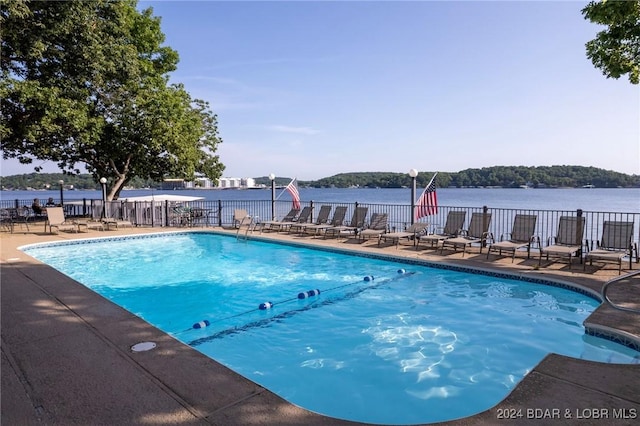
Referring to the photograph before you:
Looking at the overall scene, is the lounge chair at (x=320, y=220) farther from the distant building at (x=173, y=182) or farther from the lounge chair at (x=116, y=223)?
the distant building at (x=173, y=182)

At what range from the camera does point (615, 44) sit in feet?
24.5

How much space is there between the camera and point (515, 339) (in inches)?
217

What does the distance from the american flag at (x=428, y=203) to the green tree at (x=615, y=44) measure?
475cm

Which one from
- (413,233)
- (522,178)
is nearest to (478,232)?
(413,233)

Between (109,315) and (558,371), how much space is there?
4902 mm

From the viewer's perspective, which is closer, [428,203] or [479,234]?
[479,234]

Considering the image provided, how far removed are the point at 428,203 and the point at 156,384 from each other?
9.64 metres

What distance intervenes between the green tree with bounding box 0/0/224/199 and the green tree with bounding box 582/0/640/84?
15.8m

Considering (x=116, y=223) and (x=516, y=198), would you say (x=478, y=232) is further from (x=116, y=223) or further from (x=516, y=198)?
(x=516, y=198)

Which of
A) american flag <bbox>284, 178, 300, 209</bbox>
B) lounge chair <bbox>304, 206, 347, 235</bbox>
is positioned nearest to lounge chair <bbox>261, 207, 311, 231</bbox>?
american flag <bbox>284, 178, 300, 209</bbox>

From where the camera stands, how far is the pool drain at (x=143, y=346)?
12.8 ft

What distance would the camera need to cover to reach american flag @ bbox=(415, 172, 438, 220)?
1151 centimetres

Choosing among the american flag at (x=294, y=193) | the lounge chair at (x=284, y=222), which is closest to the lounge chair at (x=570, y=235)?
the lounge chair at (x=284, y=222)

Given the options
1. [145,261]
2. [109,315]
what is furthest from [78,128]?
[109,315]
